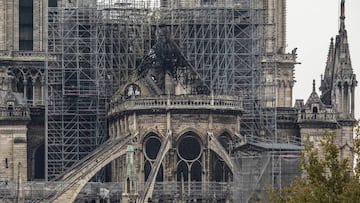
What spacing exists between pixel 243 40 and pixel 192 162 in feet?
37.2

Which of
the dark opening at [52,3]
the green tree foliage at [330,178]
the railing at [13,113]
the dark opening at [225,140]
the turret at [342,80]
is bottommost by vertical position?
the green tree foliage at [330,178]

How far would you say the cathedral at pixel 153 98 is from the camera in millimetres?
130750

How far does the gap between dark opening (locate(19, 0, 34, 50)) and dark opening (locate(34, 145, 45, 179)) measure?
10.3 meters

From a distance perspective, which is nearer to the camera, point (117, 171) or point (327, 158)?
point (327, 158)

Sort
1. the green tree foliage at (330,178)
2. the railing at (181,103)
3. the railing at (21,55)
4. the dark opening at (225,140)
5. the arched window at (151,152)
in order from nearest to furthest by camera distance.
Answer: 1. the green tree foliage at (330,178)
2. the arched window at (151,152)
3. the railing at (181,103)
4. the dark opening at (225,140)
5. the railing at (21,55)

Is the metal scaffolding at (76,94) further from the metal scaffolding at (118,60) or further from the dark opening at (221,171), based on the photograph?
the dark opening at (221,171)

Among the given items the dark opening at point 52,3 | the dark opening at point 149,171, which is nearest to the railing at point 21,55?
the dark opening at point 52,3

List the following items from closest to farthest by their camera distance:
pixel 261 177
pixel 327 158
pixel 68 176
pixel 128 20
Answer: pixel 327 158 < pixel 261 177 < pixel 68 176 < pixel 128 20

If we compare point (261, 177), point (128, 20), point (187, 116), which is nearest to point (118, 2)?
point (128, 20)

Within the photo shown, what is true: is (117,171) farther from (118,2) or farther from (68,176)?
(118,2)

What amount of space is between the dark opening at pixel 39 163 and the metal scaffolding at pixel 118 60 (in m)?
3.91

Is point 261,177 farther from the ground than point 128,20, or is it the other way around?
point 128,20

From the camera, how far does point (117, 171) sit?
134500 millimetres

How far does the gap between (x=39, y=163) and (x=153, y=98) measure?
13.8 metres
